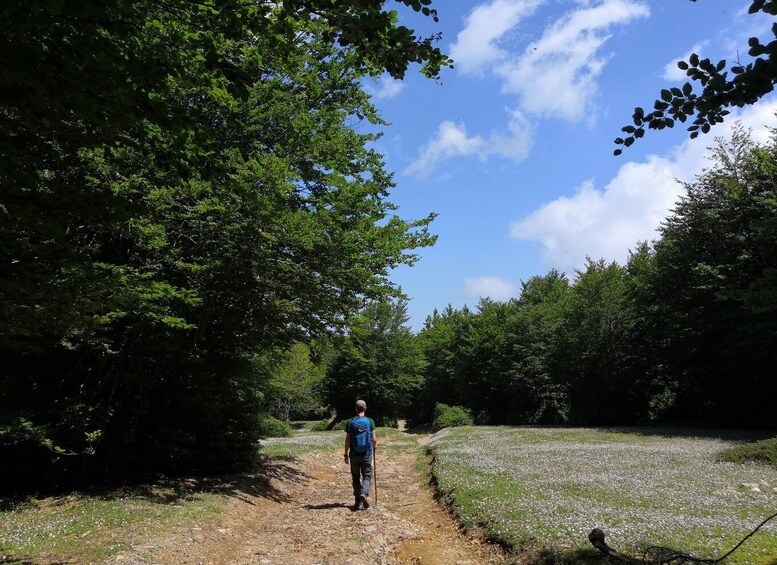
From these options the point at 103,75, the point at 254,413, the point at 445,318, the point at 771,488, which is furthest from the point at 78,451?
the point at 445,318

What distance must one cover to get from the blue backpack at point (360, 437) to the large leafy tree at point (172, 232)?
3.77 m

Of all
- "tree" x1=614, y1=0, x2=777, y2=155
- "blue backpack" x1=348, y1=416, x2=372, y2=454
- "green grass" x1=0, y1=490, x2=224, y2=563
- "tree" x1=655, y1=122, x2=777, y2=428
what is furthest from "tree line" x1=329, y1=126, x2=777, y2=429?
"tree" x1=614, y1=0, x2=777, y2=155

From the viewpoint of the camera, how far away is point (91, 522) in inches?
336

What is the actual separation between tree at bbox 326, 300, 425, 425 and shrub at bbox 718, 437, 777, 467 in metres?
32.2

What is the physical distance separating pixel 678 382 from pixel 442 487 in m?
27.5

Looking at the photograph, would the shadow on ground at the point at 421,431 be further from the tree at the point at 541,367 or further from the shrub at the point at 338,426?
the tree at the point at 541,367

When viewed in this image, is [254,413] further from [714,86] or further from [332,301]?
[714,86]

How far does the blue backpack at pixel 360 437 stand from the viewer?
36.7 feet

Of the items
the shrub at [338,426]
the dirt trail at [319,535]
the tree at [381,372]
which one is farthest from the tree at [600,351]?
the dirt trail at [319,535]

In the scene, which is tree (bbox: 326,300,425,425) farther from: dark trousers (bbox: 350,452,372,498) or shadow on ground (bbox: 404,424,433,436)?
dark trousers (bbox: 350,452,372,498)

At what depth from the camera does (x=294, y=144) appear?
42.4ft

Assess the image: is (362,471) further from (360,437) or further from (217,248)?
(217,248)

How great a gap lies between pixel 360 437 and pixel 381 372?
35542 mm

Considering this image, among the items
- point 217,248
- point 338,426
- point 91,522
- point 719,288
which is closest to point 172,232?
point 217,248
